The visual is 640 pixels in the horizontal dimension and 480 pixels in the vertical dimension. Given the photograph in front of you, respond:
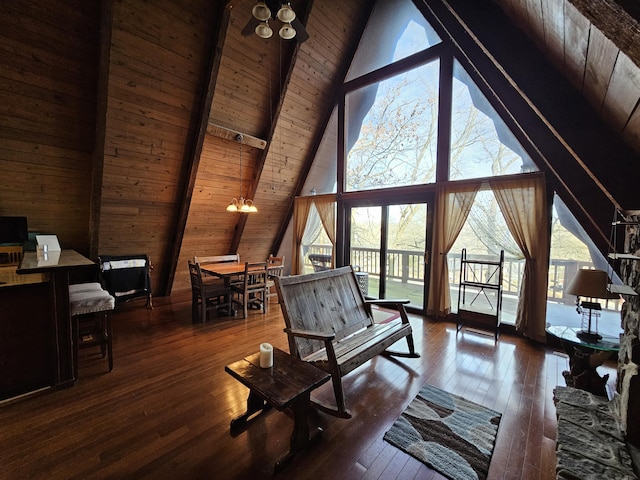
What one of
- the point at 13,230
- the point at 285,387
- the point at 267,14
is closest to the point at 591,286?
the point at 285,387

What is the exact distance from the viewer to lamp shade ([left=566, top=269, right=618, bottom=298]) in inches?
84.4

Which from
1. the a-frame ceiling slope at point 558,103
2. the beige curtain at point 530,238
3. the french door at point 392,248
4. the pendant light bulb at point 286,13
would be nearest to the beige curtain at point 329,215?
the french door at point 392,248

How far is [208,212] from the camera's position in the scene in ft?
16.5

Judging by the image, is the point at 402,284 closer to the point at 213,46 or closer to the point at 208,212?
the point at 208,212

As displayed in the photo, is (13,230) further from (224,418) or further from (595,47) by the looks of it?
(595,47)

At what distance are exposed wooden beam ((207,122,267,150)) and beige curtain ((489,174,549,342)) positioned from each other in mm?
3671

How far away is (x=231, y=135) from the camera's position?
13.4 feet

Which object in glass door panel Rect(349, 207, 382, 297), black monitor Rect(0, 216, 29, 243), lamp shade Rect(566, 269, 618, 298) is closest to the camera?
lamp shade Rect(566, 269, 618, 298)

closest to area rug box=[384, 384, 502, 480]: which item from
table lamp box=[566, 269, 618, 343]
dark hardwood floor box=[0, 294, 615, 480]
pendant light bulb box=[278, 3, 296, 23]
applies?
dark hardwood floor box=[0, 294, 615, 480]

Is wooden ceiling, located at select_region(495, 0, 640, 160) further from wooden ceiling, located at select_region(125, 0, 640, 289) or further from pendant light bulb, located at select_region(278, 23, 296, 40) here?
pendant light bulb, located at select_region(278, 23, 296, 40)

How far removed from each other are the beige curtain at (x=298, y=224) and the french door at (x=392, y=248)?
1055 mm

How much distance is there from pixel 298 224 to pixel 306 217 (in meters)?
0.29

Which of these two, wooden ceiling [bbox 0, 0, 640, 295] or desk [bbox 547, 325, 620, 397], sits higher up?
wooden ceiling [bbox 0, 0, 640, 295]

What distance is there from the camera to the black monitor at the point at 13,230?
3.03 meters
